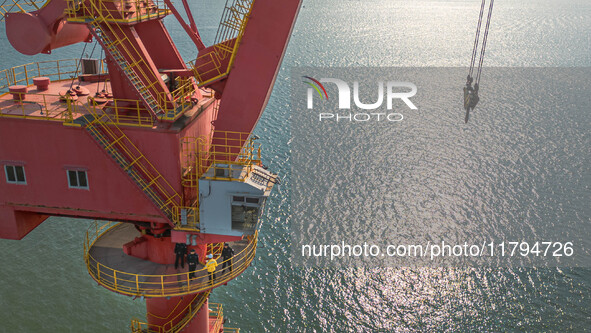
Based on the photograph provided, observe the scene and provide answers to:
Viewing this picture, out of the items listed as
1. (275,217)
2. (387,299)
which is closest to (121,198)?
(387,299)

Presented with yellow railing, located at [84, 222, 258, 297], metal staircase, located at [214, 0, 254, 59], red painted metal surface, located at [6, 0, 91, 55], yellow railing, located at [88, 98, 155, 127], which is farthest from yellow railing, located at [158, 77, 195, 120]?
yellow railing, located at [84, 222, 258, 297]

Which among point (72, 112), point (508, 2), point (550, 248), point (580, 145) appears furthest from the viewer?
point (508, 2)

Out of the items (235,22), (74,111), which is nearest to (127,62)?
(74,111)

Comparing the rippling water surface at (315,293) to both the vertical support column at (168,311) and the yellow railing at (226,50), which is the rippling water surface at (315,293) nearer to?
the vertical support column at (168,311)

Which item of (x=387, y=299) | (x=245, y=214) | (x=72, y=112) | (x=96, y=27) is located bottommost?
(x=387, y=299)

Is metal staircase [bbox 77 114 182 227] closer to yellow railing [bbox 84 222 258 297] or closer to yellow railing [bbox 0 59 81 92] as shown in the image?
yellow railing [bbox 84 222 258 297]

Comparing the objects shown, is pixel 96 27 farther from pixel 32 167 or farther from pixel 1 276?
pixel 1 276

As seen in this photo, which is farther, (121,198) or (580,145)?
(580,145)

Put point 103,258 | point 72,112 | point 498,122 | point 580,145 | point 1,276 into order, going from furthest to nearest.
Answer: point 498,122 < point 580,145 < point 1,276 < point 103,258 < point 72,112
